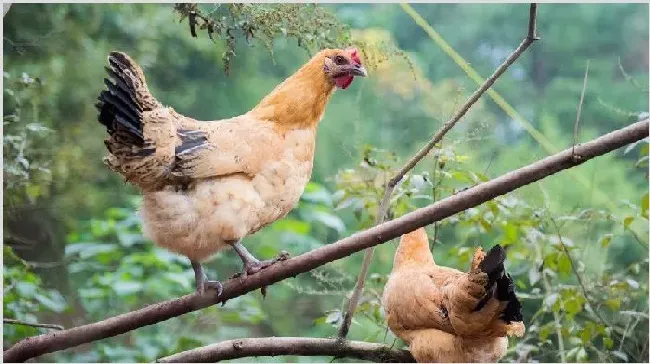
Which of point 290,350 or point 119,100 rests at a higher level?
point 119,100

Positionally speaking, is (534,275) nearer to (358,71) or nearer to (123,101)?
(358,71)

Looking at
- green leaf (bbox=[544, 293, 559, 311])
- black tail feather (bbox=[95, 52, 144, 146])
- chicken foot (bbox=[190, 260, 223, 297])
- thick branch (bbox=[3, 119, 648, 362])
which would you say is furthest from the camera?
green leaf (bbox=[544, 293, 559, 311])

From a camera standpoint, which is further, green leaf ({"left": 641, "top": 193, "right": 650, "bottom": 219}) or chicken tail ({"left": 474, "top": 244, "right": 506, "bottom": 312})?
green leaf ({"left": 641, "top": 193, "right": 650, "bottom": 219})

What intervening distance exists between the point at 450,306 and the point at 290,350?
32 centimetres

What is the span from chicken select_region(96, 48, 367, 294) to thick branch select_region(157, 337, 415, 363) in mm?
134

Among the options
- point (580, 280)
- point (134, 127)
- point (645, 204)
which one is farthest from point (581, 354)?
point (134, 127)

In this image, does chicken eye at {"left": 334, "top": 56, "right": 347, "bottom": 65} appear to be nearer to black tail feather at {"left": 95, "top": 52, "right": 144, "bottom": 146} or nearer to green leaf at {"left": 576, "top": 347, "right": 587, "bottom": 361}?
black tail feather at {"left": 95, "top": 52, "right": 144, "bottom": 146}

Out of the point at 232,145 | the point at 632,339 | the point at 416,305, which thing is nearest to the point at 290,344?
the point at 416,305

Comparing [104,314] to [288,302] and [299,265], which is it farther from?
[299,265]

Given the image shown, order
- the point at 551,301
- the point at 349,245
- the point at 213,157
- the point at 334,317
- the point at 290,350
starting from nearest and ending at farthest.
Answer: the point at 349,245
the point at 213,157
the point at 290,350
the point at 334,317
the point at 551,301

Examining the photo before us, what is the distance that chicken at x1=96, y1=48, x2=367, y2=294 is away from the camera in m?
1.47

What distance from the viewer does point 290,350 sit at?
65.1 inches

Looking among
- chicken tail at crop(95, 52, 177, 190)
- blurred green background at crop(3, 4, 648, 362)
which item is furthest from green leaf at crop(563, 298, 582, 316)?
chicken tail at crop(95, 52, 177, 190)

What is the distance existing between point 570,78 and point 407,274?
681 millimetres
